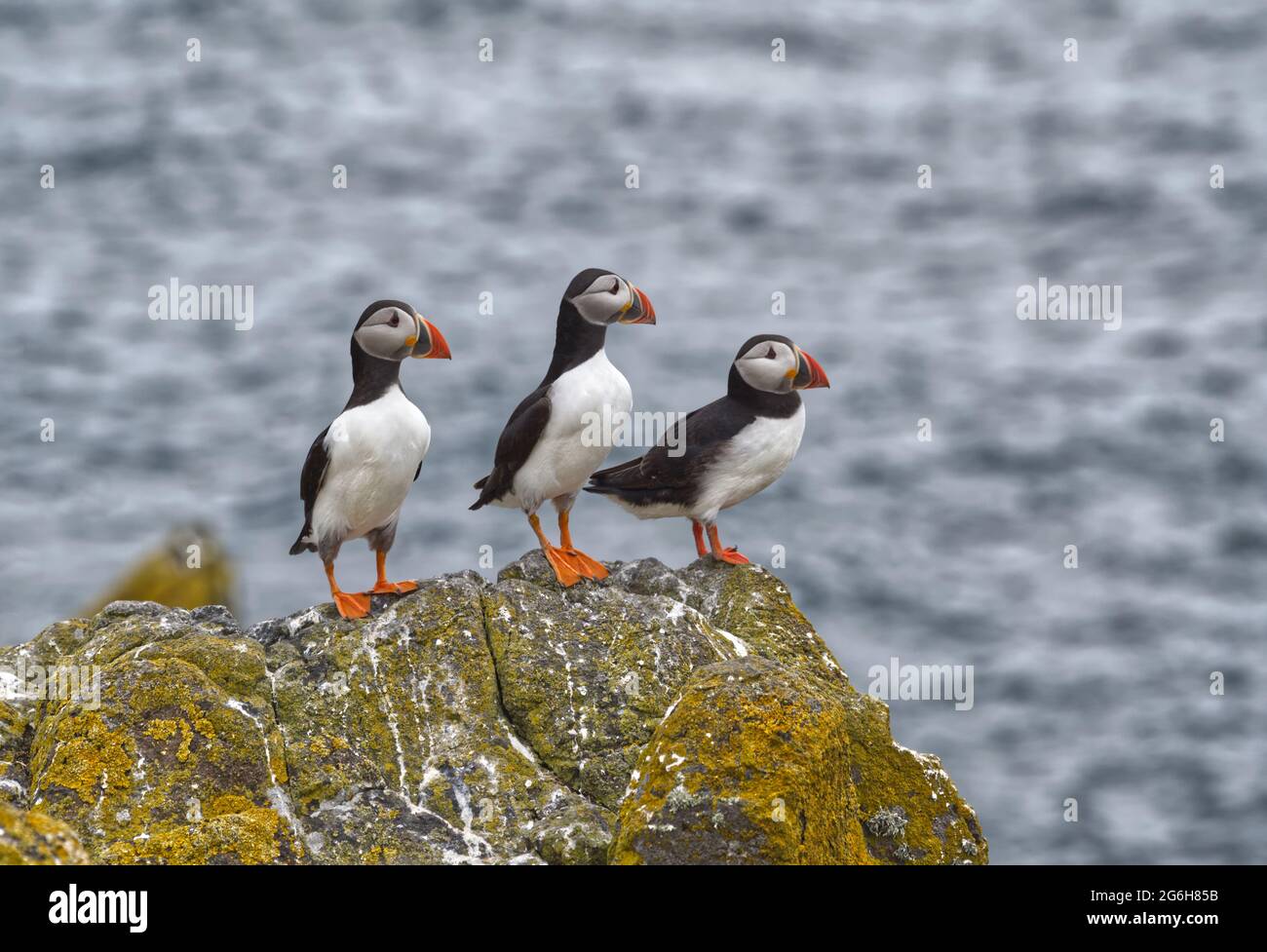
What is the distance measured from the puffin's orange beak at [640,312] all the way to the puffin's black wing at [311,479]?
255 centimetres

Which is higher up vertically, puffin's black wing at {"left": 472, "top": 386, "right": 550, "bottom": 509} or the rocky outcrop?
puffin's black wing at {"left": 472, "top": 386, "right": 550, "bottom": 509}

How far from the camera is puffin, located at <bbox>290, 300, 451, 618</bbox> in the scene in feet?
36.6

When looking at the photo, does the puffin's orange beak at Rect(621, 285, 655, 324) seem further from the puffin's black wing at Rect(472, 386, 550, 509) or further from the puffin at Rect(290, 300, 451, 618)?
the puffin at Rect(290, 300, 451, 618)

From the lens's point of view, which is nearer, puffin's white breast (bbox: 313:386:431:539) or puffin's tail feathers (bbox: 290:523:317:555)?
puffin's white breast (bbox: 313:386:431:539)

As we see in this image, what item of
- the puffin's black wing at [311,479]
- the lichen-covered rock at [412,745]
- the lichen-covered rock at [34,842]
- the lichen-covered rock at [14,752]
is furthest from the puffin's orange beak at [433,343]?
the lichen-covered rock at [34,842]

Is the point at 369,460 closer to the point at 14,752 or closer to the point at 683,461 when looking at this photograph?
the point at 683,461

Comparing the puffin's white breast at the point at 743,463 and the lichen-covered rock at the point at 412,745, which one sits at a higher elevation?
the puffin's white breast at the point at 743,463

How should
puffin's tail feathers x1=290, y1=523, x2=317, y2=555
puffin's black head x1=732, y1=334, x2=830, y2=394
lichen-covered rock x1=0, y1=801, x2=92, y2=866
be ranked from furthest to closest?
puffin's black head x1=732, y1=334, x2=830, y2=394 → puffin's tail feathers x1=290, y1=523, x2=317, y2=555 → lichen-covered rock x1=0, y1=801, x2=92, y2=866

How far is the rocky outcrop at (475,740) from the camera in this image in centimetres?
809

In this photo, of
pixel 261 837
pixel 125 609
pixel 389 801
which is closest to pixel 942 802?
pixel 389 801

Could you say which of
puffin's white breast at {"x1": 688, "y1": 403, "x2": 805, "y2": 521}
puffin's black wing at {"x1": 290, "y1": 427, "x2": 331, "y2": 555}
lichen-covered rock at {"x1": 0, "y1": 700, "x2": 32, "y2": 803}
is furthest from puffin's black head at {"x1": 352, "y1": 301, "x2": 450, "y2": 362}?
lichen-covered rock at {"x1": 0, "y1": 700, "x2": 32, "y2": 803}

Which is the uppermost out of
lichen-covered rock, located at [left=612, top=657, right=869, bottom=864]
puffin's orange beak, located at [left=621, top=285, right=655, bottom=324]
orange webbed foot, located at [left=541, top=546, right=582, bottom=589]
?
puffin's orange beak, located at [left=621, top=285, right=655, bottom=324]

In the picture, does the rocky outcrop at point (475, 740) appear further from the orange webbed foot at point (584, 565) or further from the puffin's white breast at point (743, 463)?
the puffin's white breast at point (743, 463)
